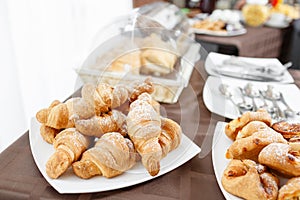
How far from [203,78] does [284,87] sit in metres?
0.22

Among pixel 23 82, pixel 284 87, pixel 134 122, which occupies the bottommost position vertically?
pixel 23 82

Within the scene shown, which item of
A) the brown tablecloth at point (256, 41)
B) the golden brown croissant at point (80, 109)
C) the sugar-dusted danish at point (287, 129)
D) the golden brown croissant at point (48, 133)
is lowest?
the brown tablecloth at point (256, 41)

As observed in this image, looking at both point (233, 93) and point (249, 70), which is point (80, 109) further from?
point (249, 70)

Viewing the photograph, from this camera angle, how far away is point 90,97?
58 cm

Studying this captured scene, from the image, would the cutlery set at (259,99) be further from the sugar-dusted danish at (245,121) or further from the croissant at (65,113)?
the croissant at (65,113)

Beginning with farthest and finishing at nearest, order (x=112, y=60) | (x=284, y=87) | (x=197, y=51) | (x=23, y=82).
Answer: (x=23, y=82) < (x=197, y=51) < (x=284, y=87) < (x=112, y=60)

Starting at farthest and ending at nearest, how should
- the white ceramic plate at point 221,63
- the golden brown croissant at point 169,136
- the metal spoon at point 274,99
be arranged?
the white ceramic plate at point 221,63 < the metal spoon at point 274,99 < the golden brown croissant at point 169,136

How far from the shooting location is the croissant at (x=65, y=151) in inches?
20.4

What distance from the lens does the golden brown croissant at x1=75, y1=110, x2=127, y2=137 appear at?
554 millimetres

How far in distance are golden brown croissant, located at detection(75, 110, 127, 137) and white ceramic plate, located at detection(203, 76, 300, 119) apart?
0.27 metres

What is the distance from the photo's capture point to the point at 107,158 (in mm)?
513

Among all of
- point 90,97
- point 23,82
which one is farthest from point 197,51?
point 23,82

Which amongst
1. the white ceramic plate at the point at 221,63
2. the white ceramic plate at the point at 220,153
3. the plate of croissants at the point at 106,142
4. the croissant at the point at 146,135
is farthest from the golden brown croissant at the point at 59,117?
the white ceramic plate at the point at 221,63

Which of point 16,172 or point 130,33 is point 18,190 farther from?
point 130,33
